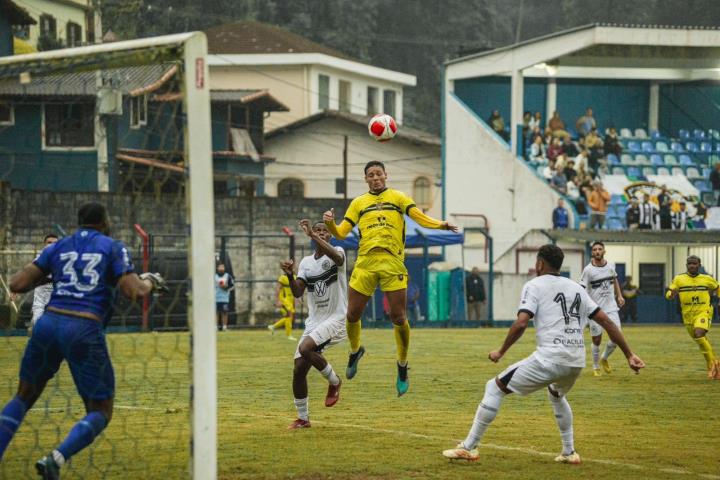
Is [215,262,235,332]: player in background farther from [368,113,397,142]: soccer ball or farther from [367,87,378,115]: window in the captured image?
[367,87,378,115]: window

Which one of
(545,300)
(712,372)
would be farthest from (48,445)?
(712,372)

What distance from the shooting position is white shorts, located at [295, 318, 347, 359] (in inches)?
519

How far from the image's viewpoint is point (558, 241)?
43.1m

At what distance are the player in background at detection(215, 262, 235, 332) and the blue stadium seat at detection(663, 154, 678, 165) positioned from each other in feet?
69.4

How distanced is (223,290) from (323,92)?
35308 millimetres

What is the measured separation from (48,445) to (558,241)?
32714 mm

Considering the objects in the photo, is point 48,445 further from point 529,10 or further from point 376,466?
point 529,10

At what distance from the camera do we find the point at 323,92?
68.4 m

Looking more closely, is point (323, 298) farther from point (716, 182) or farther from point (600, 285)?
point (716, 182)

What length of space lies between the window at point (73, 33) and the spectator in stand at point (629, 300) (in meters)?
30.9

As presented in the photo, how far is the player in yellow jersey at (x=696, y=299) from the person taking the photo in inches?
798

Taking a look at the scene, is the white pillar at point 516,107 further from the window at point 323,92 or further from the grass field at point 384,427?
the grass field at point 384,427

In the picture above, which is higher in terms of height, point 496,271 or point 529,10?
→ point 529,10

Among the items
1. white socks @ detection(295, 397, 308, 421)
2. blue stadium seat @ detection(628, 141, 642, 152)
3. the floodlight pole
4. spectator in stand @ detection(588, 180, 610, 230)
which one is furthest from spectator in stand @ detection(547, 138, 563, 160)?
the floodlight pole
